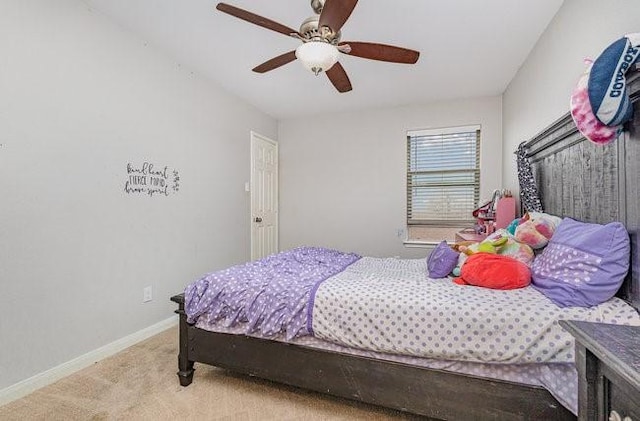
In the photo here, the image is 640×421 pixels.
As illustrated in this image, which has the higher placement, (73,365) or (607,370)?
(607,370)

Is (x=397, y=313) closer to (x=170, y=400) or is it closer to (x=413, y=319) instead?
(x=413, y=319)

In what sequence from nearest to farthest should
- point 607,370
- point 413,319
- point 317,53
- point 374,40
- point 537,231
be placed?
point 607,370
point 413,319
point 317,53
point 537,231
point 374,40

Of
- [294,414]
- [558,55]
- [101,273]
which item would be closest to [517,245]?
[558,55]

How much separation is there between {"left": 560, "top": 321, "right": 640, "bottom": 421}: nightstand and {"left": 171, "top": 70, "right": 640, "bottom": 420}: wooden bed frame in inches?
22.3

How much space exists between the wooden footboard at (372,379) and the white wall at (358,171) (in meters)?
2.75

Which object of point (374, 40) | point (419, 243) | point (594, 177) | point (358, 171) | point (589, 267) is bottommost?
point (419, 243)

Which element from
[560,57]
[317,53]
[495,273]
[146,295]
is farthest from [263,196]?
[560,57]

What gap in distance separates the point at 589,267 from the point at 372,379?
3.62 ft

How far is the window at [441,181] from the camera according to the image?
4012mm

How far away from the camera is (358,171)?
14.5 ft

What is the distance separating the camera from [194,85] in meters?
3.21

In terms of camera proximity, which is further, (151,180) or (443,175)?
(443,175)

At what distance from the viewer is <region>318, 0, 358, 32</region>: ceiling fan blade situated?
1.55 m

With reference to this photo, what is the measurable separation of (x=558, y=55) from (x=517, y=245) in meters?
1.35
